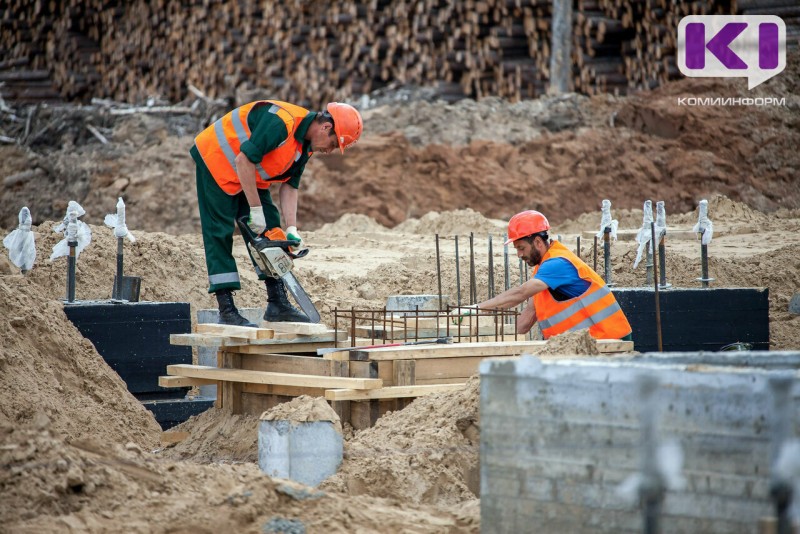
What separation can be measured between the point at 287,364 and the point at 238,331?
0.35m

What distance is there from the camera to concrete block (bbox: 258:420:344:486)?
4602 millimetres

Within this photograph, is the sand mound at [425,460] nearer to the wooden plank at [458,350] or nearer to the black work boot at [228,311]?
the wooden plank at [458,350]

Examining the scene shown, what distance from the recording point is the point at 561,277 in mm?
6418

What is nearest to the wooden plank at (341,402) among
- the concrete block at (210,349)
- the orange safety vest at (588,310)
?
the orange safety vest at (588,310)

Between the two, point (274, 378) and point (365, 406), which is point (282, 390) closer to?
point (274, 378)

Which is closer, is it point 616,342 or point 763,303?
point 616,342

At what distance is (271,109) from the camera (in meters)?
6.02

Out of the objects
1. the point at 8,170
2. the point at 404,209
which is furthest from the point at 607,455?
the point at 8,170

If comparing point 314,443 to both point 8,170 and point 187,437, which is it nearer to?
point 187,437

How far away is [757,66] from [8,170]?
36.9 feet

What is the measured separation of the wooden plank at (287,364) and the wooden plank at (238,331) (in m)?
0.24

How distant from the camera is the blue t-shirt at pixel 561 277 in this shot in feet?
21.0

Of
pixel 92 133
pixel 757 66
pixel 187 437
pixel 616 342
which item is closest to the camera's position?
pixel 616 342

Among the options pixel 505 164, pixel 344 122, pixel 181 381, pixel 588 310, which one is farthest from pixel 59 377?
pixel 505 164
